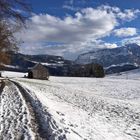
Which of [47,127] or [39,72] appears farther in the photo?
[39,72]

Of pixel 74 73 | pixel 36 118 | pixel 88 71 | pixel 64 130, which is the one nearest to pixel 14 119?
pixel 36 118

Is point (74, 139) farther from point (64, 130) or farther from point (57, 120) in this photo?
point (57, 120)

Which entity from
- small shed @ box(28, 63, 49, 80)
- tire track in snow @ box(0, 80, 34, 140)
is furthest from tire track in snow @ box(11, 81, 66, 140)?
small shed @ box(28, 63, 49, 80)

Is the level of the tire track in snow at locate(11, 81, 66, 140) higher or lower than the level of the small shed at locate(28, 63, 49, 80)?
lower

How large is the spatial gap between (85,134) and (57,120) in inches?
121

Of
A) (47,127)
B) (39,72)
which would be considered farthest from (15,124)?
(39,72)

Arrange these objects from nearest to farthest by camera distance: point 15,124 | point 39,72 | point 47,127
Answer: point 47,127 < point 15,124 < point 39,72

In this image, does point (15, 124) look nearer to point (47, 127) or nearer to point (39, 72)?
point (47, 127)

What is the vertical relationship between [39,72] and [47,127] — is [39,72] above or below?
above

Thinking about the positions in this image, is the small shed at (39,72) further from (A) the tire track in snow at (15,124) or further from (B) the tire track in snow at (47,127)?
(B) the tire track in snow at (47,127)

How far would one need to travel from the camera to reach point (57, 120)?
626 inches

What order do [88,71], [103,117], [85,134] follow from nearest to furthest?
1. [85,134]
2. [103,117]
3. [88,71]

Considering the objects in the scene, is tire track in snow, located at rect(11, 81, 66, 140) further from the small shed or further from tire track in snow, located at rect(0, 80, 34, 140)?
the small shed

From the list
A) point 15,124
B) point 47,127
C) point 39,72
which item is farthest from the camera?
point 39,72
